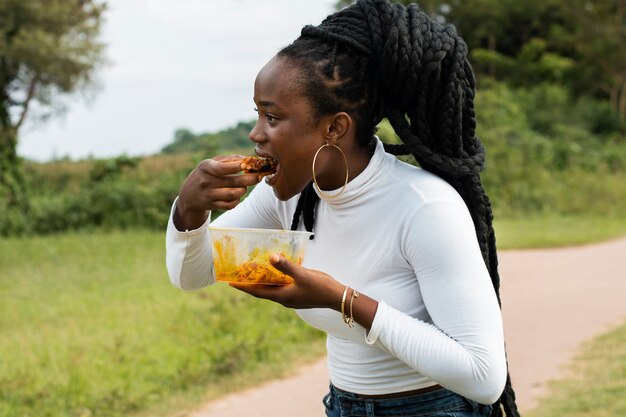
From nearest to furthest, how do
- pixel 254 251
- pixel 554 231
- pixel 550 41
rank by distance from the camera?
1. pixel 254 251
2. pixel 554 231
3. pixel 550 41

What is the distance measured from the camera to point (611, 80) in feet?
95.1

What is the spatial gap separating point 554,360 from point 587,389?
26.2 inches

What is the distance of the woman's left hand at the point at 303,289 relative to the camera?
5.53 feet

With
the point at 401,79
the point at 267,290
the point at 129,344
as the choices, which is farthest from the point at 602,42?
the point at 267,290

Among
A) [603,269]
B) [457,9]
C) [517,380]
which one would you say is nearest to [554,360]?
[517,380]

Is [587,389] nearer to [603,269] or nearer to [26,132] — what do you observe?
[603,269]

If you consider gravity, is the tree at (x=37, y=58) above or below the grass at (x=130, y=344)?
above

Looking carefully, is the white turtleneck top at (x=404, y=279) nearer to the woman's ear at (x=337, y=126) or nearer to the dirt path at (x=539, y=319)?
the woman's ear at (x=337, y=126)

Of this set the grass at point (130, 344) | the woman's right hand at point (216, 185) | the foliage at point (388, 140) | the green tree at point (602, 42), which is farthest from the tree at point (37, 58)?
the green tree at point (602, 42)

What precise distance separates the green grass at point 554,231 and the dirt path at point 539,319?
272mm

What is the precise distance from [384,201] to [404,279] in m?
0.16

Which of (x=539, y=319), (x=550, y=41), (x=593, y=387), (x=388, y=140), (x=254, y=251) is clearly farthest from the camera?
(x=550, y=41)

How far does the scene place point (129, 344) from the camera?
5.81 m

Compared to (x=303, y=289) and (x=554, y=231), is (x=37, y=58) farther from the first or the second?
(x=303, y=289)
